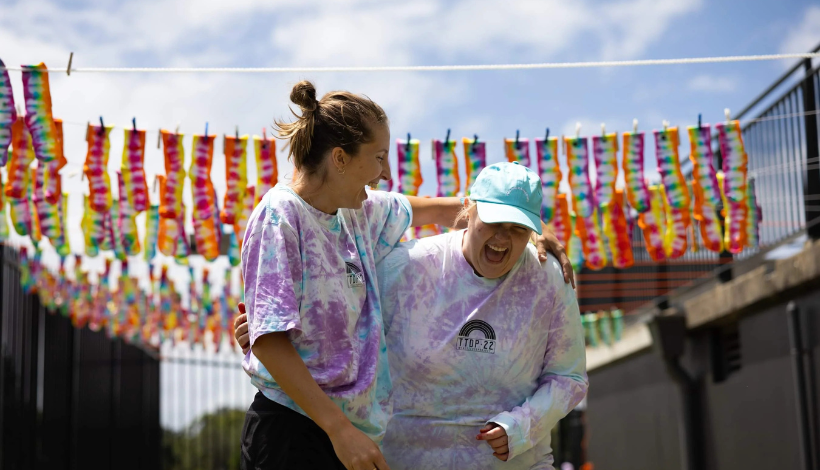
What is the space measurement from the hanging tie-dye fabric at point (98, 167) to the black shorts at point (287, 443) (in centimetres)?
392

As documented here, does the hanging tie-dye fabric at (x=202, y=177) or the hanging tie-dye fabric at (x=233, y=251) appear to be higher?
the hanging tie-dye fabric at (x=202, y=177)

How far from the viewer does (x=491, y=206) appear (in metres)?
2.50

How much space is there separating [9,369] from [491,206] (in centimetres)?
763

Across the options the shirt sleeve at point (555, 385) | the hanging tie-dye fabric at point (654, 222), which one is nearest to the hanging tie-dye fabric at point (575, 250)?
the hanging tie-dye fabric at point (654, 222)

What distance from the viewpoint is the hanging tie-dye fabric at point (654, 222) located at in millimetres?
6469

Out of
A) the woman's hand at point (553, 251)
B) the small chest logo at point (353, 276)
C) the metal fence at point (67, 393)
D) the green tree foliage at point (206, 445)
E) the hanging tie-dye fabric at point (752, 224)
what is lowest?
the green tree foliage at point (206, 445)

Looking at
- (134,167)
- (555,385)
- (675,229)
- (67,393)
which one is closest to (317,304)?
(555,385)

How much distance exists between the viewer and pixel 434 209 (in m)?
2.91

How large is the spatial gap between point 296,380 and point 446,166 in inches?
153

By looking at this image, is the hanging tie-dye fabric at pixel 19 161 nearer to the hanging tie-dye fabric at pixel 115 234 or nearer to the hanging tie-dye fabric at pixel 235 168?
the hanging tie-dye fabric at pixel 115 234

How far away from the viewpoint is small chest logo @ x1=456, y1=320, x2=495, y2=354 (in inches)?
103

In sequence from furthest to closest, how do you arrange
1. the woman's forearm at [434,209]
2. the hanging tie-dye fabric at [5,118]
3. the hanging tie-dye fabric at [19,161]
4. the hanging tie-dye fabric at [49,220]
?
the hanging tie-dye fabric at [49,220] < the hanging tie-dye fabric at [19,161] < the hanging tie-dye fabric at [5,118] < the woman's forearm at [434,209]

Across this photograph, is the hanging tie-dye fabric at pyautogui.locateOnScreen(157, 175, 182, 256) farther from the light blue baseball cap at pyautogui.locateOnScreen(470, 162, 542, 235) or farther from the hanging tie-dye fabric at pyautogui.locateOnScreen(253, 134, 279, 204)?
the light blue baseball cap at pyautogui.locateOnScreen(470, 162, 542, 235)

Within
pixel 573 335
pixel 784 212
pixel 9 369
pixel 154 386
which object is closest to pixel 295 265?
pixel 573 335
